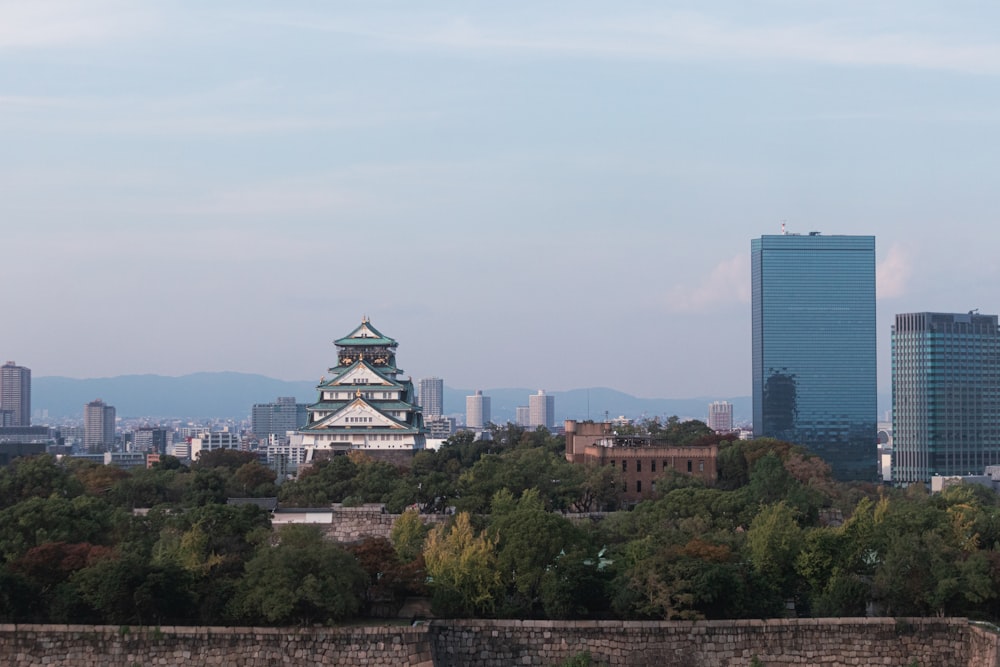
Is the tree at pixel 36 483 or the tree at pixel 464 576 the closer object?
the tree at pixel 464 576

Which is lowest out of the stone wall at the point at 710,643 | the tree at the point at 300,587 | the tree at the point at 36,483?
the stone wall at the point at 710,643

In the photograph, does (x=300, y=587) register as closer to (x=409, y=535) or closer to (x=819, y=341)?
(x=409, y=535)

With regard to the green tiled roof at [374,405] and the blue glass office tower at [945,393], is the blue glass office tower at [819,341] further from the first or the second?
the green tiled roof at [374,405]

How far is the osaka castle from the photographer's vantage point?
9069 cm

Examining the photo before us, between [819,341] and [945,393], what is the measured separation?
26053 millimetres

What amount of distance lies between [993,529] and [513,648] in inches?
630

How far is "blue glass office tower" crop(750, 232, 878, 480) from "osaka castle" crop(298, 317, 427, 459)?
6847cm

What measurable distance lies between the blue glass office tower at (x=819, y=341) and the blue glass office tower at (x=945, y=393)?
851 inches

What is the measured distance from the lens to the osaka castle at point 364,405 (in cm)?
9069

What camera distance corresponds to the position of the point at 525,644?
122 ft

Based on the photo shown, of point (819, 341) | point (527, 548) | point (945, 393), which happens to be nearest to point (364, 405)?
point (527, 548)

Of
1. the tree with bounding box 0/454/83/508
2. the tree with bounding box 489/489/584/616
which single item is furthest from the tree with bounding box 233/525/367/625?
the tree with bounding box 0/454/83/508

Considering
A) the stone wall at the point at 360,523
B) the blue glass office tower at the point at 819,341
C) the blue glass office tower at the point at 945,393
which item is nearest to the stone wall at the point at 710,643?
the stone wall at the point at 360,523

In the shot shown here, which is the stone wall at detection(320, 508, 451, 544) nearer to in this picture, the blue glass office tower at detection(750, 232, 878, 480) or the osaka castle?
the osaka castle
